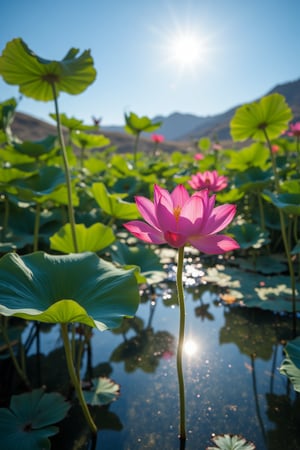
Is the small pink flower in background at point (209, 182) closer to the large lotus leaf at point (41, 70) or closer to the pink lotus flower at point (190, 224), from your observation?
the large lotus leaf at point (41, 70)

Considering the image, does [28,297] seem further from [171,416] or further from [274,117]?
[274,117]

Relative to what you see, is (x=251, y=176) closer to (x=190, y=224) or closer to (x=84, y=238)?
(x=84, y=238)

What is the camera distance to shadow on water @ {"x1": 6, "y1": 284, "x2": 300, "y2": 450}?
1.22 meters

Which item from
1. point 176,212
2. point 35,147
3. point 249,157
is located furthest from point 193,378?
point 249,157

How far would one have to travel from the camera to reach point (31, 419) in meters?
1.23

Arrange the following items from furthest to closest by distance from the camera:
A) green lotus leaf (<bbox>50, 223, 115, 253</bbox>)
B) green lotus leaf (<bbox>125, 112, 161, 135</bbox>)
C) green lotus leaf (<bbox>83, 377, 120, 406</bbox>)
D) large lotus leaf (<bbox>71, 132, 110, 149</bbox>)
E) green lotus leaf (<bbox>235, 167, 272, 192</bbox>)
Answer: green lotus leaf (<bbox>125, 112, 161, 135</bbox>)
large lotus leaf (<bbox>71, 132, 110, 149</bbox>)
green lotus leaf (<bbox>235, 167, 272, 192</bbox>)
green lotus leaf (<bbox>50, 223, 115, 253</bbox>)
green lotus leaf (<bbox>83, 377, 120, 406</bbox>)

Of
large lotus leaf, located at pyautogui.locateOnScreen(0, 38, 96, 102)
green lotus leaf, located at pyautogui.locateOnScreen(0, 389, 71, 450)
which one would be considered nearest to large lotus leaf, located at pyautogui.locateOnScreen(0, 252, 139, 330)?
green lotus leaf, located at pyautogui.locateOnScreen(0, 389, 71, 450)

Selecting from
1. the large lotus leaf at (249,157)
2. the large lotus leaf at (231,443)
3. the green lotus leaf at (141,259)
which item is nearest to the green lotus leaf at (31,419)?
the large lotus leaf at (231,443)

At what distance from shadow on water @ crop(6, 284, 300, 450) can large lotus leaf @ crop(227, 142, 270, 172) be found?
1943mm

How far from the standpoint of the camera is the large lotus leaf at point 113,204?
1.82 m

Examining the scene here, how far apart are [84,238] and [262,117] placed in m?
1.75

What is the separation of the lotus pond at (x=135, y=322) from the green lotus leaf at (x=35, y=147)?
0.02 metres

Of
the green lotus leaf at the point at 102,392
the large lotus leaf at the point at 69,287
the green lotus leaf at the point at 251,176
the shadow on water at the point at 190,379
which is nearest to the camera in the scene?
the large lotus leaf at the point at 69,287

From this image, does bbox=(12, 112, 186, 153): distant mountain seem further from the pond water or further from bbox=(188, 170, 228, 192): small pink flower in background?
the pond water
